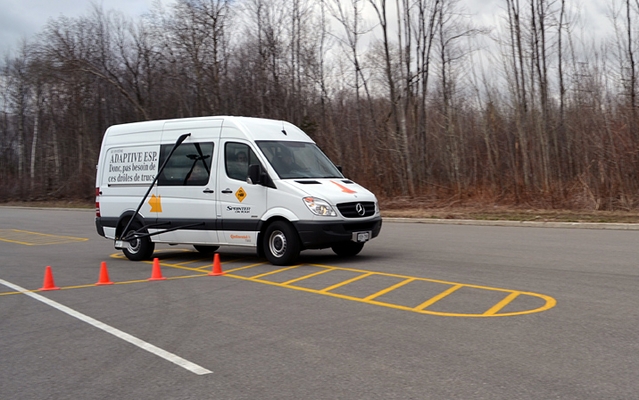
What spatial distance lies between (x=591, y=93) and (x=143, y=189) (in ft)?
72.0

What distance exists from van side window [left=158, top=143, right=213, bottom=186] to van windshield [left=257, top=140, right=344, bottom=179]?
3.98ft

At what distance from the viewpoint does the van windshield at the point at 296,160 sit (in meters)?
11.8

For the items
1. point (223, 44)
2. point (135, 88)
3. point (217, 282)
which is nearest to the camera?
point (217, 282)

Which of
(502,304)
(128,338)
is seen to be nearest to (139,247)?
(128,338)

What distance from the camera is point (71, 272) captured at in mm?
12055

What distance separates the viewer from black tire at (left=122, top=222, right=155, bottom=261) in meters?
13.4

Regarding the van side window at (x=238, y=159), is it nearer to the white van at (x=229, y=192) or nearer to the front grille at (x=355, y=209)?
the white van at (x=229, y=192)

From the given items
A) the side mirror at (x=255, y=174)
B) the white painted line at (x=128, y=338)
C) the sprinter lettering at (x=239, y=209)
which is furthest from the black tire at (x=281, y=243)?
the white painted line at (x=128, y=338)

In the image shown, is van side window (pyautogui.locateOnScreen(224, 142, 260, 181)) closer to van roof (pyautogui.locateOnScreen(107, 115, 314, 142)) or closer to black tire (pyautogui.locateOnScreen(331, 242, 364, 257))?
van roof (pyautogui.locateOnScreen(107, 115, 314, 142))

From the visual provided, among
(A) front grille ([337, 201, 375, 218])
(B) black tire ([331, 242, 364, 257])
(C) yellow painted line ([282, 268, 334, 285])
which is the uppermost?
(A) front grille ([337, 201, 375, 218])

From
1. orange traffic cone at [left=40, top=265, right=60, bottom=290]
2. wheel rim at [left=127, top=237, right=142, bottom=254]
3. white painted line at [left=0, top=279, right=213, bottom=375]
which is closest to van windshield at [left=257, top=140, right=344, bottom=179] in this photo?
wheel rim at [left=127, top=237, right=142, bottom=254]

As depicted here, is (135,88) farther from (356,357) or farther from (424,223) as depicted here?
(356,357)

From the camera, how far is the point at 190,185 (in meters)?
12.5

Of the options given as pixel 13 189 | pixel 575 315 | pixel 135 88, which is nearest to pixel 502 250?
pixel 575 315
